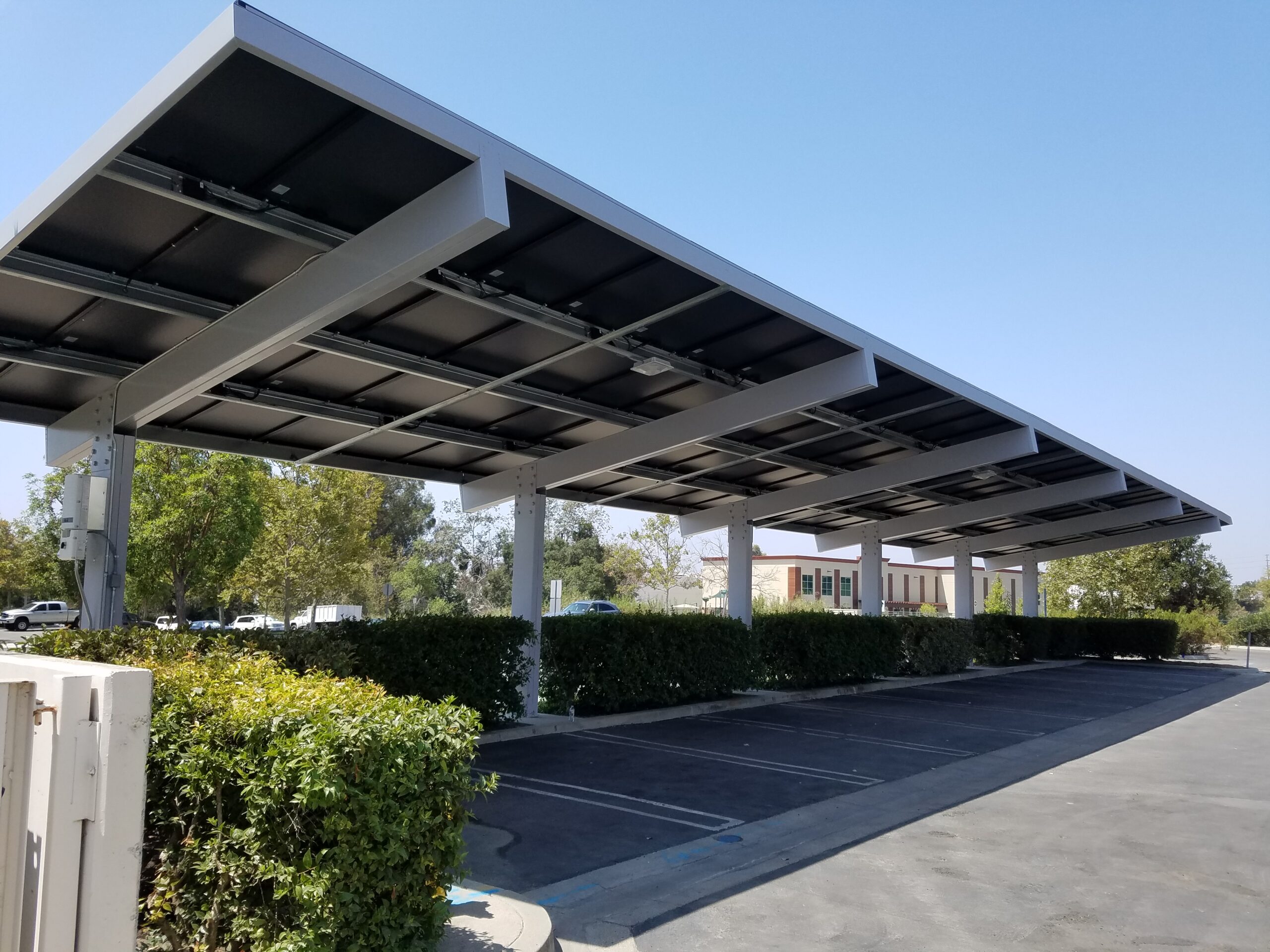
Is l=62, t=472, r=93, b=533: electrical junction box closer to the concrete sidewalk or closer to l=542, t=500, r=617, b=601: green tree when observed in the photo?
the concrete sidewalk

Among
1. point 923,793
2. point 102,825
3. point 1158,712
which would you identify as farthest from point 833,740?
point 102,825

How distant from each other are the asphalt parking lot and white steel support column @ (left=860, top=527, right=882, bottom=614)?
189 inches

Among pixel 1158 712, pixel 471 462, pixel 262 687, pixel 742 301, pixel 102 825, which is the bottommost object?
pixel 1158 712

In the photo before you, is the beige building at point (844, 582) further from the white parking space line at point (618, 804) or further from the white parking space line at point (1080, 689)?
the white parking space line at point (618, 804)

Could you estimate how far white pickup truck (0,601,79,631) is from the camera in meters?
48.9

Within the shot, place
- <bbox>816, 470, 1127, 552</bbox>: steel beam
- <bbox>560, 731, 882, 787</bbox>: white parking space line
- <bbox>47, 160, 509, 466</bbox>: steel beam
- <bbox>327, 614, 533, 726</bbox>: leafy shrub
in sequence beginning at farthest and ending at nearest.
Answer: <bbox>816, 470, 1127, 552</bbox>: steel beam < <bbox>327, 614, 533, 726</bbox>: leafy shrub < <bbox>560, 731, 882, 787</bbox>: white parking space line < <bbox>47, 160, 509, 466</bbox>: steel beam

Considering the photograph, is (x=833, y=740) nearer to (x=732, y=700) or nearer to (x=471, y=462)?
(x=732, y=700)

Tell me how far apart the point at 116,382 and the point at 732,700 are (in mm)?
11737

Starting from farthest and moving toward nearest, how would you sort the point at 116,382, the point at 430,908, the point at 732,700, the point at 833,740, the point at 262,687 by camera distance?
the point at 732,700, the point at 833,740, the point at 116,382, the point at 262,687, the point at 430,908

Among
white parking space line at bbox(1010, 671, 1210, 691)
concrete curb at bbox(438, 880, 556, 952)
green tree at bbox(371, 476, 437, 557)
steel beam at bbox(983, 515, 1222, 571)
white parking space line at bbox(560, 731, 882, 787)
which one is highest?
green tree at bbox(371, 476, 437, 557)

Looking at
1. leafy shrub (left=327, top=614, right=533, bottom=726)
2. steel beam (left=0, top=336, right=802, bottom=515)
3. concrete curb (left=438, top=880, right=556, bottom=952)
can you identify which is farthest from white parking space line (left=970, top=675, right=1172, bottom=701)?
concrete curb (left=438, top=880, right=556, bottom=952)

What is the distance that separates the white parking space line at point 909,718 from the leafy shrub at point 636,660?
175 cm

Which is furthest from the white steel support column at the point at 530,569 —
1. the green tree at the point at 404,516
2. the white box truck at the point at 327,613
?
the green tree at the point at 404,516

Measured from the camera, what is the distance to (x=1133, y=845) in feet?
27.2
